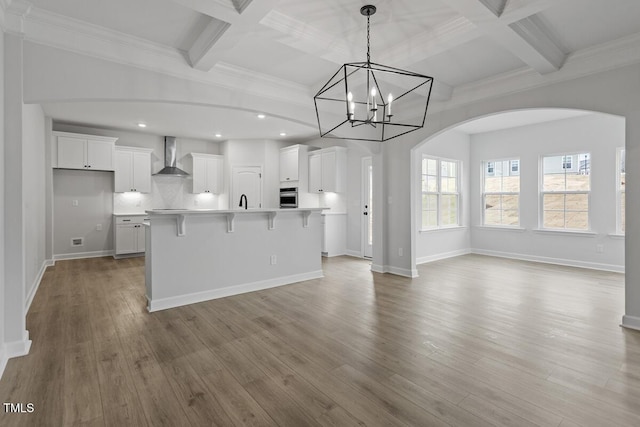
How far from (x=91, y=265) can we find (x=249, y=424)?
579cm

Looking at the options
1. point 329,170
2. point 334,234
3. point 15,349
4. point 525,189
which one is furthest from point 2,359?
point 525,189

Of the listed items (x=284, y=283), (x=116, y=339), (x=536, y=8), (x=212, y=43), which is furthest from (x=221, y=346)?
(x=536, y=8)

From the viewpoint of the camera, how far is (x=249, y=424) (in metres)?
1.75

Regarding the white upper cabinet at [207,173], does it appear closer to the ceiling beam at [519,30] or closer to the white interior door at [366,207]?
the white interior door at [366,207]

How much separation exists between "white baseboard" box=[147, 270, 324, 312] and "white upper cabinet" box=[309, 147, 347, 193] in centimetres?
268

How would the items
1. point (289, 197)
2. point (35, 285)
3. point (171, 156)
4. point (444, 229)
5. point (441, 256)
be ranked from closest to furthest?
point (35, 285) → point (441, 256) → point (444, 229) → point (171, 156) → point (289, 197)

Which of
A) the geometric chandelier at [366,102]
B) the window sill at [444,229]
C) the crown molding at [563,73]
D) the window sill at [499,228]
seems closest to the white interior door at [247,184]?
the geometric chandelier at [366,102]

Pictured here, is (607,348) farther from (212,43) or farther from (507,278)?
(212,43)

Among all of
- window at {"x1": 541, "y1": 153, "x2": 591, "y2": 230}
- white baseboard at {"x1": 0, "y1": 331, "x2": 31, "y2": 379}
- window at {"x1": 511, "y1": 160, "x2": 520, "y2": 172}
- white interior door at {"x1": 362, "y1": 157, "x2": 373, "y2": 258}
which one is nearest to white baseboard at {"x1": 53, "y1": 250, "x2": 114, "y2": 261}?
white baseboard at {"x1": 0, "y1": 331, "x2": 31, "y2": 379}

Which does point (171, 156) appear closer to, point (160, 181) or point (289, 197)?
point (160, 181)

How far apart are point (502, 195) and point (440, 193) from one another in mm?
1415

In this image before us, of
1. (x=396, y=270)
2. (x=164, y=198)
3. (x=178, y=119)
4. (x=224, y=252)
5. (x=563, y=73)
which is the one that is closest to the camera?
(x=563, y=73)

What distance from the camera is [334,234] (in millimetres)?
7172

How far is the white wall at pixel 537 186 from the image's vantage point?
5449 mm
